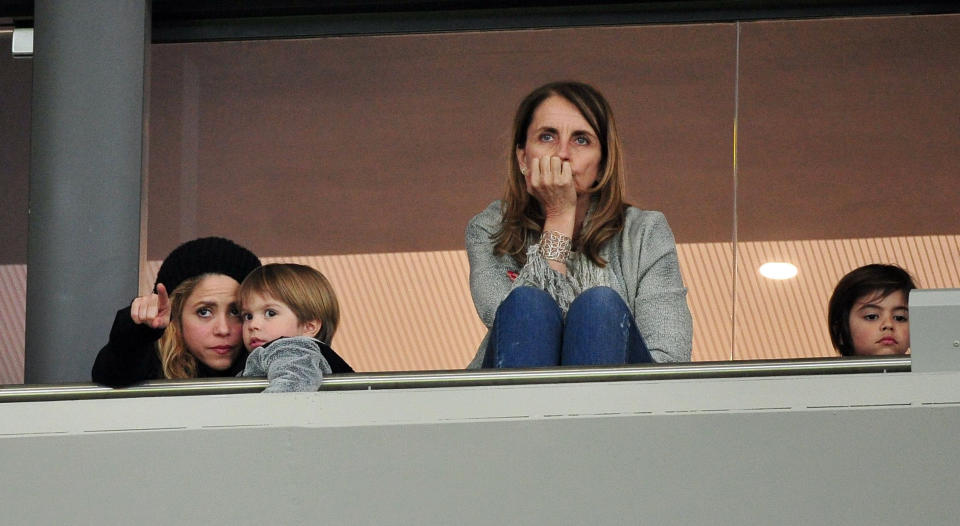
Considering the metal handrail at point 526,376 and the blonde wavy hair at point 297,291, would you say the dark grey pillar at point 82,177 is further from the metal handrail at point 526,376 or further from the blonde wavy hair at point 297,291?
the metal handrail at point 526,376

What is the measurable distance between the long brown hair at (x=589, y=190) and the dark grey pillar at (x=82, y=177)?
68.0 inches

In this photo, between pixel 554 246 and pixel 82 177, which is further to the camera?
pixel 82 177

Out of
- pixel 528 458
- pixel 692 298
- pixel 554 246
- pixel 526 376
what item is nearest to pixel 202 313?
pixel 554 246

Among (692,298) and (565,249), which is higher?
(565,249)

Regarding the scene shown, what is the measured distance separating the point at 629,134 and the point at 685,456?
2.88 meters

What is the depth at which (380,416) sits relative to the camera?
339 centimetres

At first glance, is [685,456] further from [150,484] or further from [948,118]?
[948,118]

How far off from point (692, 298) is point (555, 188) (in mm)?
1533

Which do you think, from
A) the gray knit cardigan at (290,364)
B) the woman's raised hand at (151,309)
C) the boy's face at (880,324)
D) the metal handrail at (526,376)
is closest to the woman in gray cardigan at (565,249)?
the metal handrail at (526,376)

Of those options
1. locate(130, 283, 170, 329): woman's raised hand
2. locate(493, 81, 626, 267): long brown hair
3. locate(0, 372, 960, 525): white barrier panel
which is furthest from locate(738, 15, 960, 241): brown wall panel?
locate(130, 283, 170, 329): woman's raised hand

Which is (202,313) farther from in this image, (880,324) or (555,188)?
(880,324)

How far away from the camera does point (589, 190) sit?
4578 millimetres

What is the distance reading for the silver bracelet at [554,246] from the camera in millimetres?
4305

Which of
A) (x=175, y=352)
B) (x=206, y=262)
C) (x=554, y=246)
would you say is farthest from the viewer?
(x=206, y=262)
